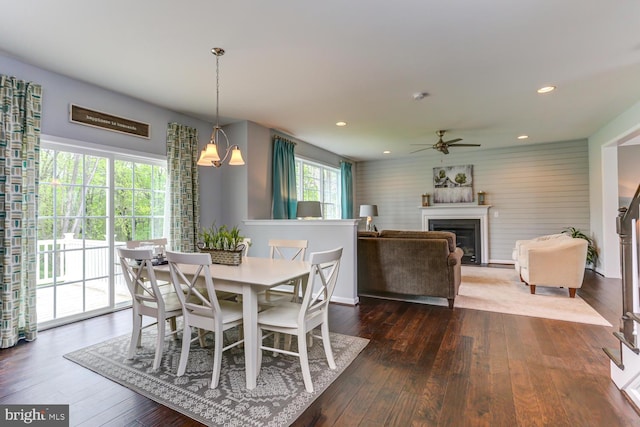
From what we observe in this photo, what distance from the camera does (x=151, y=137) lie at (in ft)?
13.7

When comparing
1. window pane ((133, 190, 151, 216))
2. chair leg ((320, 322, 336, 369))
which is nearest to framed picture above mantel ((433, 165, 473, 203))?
chair leg ((320, 322, 336, 369))

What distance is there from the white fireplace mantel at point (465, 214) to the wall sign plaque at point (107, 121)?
6341mm

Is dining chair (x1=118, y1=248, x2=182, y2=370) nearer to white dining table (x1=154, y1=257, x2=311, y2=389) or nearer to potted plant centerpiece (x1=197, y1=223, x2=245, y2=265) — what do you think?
white dining table (x1=154, y1=257, x2=311, y2=389)

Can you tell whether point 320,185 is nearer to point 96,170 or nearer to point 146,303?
point 96,170

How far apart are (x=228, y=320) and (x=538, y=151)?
7.53m

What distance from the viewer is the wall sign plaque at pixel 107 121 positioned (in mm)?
3414

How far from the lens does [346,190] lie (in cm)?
802

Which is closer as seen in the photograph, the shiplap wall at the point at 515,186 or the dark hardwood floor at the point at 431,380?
the dark hardwood floor at the point at 431,380

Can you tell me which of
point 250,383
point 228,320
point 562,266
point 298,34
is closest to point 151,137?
point 298,34

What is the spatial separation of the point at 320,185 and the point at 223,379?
539cm

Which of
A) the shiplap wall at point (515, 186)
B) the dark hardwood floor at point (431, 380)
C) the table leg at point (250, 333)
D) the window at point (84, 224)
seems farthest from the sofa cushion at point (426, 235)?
the shiplap wall at point (515, 186)

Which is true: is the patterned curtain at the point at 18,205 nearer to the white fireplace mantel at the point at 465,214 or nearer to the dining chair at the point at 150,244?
the dining chair at the point at 150,244

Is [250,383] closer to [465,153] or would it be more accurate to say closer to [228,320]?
[228,320]

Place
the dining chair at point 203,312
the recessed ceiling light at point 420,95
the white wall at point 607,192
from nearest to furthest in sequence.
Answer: the dining chair at point 203,312, the recessed ceiling light at point 420,95, the white wall at point 607,192
